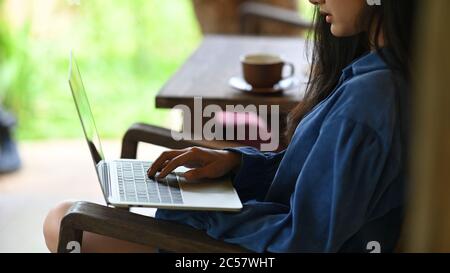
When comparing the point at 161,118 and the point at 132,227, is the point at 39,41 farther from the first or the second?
the point at 132,227

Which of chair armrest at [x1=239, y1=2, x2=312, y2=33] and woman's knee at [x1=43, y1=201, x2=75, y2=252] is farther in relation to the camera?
chair armrest at [x1=239, y1=2, x2=312, y2=33]

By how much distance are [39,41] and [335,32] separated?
2.57 metres

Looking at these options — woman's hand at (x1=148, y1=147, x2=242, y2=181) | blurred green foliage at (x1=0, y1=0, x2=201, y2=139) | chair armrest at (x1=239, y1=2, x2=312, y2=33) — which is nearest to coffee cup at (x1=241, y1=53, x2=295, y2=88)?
woman's hand at (x1=148, y1=147, x2=242, y2=181)

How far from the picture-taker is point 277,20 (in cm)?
293

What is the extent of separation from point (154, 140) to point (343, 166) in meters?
0.62

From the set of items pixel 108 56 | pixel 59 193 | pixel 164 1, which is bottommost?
pixel 59 193

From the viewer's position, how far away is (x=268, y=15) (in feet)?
9.76

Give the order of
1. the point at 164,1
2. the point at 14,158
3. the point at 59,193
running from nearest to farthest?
the point at 59,193 → the point at 14,158 → the point at 164,1

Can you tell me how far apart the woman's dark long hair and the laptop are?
0.83ft

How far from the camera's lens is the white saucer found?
1.88 m

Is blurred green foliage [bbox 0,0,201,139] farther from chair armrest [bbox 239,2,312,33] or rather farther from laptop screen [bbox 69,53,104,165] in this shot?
laptop screen [bbox 69,53,104,165]

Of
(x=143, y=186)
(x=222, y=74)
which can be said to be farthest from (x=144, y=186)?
(x=222, y=74)

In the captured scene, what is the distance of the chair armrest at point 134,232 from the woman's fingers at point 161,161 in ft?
0.59
